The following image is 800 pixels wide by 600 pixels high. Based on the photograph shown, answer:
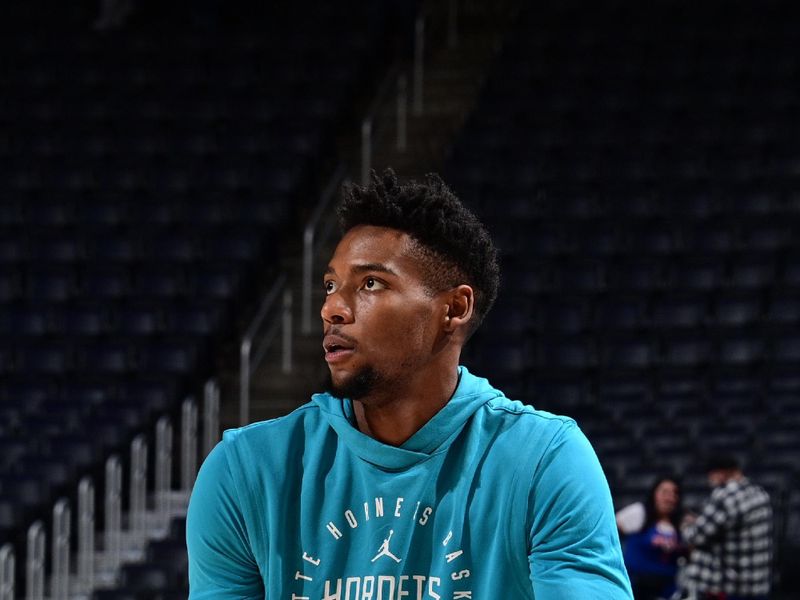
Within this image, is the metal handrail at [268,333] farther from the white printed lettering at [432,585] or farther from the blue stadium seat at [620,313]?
the white printed lettering at [432,585]

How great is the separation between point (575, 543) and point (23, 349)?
8.08m

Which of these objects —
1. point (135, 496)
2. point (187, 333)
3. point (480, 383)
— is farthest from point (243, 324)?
point (480, 383)

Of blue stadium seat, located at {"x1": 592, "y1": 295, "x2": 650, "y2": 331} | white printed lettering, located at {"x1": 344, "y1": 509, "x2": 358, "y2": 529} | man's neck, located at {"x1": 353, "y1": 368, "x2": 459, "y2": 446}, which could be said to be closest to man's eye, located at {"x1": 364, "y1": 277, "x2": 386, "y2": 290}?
man's neck, located at {"x1": 353, "y1": 368, "x2": 459, "y2": 446}

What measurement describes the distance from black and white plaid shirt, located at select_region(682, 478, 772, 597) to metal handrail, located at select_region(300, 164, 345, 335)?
353 cm

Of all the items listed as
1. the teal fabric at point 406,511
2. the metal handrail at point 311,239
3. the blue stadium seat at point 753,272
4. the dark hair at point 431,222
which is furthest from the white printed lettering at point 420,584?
the blue stadium seat at point 753,272

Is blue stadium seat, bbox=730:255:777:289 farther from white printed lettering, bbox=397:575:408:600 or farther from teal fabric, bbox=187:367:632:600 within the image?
white printed lettering, bbox=397:575:408:600

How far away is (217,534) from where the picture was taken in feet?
5.68

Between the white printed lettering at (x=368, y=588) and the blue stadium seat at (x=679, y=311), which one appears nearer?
the white printed lettering at (x=368, y=588)

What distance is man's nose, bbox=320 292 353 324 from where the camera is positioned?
1.69m

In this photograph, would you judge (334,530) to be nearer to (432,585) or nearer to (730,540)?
(432,585)

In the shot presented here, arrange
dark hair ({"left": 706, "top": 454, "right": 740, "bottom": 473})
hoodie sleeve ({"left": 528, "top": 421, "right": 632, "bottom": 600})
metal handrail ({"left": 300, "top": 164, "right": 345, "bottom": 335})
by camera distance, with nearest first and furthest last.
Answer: hoodie sleeve ({"left": 528, "top": 421, "right": 632, "bottom": 600}) → dark hair ({"left": 706, "top": 454, "right": 740, "bottom": 473}) → metal handrail ({"left": 300, "top": 164, "right": 345, "bottom": 335})

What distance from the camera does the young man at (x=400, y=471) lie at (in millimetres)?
1675

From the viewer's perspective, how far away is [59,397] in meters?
8.84

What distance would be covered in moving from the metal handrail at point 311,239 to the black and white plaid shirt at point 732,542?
353cm
